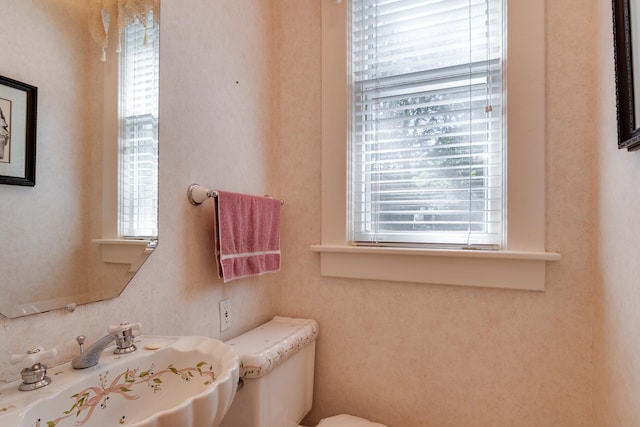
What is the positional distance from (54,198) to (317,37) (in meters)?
1.26

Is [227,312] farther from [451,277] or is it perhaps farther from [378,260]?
[451,277]

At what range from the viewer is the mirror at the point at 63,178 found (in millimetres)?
779

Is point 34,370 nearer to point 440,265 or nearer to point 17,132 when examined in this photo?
point 17,132

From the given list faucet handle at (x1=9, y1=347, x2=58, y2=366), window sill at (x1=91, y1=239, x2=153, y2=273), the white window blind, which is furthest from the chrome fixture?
the white window blind

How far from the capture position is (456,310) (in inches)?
55.3

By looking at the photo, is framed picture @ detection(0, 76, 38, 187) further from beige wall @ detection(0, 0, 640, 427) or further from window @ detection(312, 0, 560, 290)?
window @ detection(312, 0, 560, 290)

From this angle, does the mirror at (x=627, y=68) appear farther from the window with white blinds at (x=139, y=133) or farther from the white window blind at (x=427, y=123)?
the window with white blinds at (x=139, y=133)

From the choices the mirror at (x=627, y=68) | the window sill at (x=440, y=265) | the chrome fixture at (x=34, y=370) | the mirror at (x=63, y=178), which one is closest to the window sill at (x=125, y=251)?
the mirror at (x=63, y=178)

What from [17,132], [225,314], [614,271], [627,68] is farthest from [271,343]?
[627,68]

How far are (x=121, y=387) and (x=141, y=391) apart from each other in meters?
0.05

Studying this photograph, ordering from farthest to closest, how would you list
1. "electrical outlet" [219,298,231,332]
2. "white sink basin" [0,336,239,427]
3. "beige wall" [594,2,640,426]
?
"electrical outlet" [219,298,231,332] < "beige wall" [594,2,640,426] < "white sink basin" [0,336,239,427]

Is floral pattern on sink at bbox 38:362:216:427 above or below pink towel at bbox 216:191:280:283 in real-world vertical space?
below

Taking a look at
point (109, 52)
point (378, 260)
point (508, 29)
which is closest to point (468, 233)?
point (378, 260)

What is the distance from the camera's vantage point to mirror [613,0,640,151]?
0.85 metres
